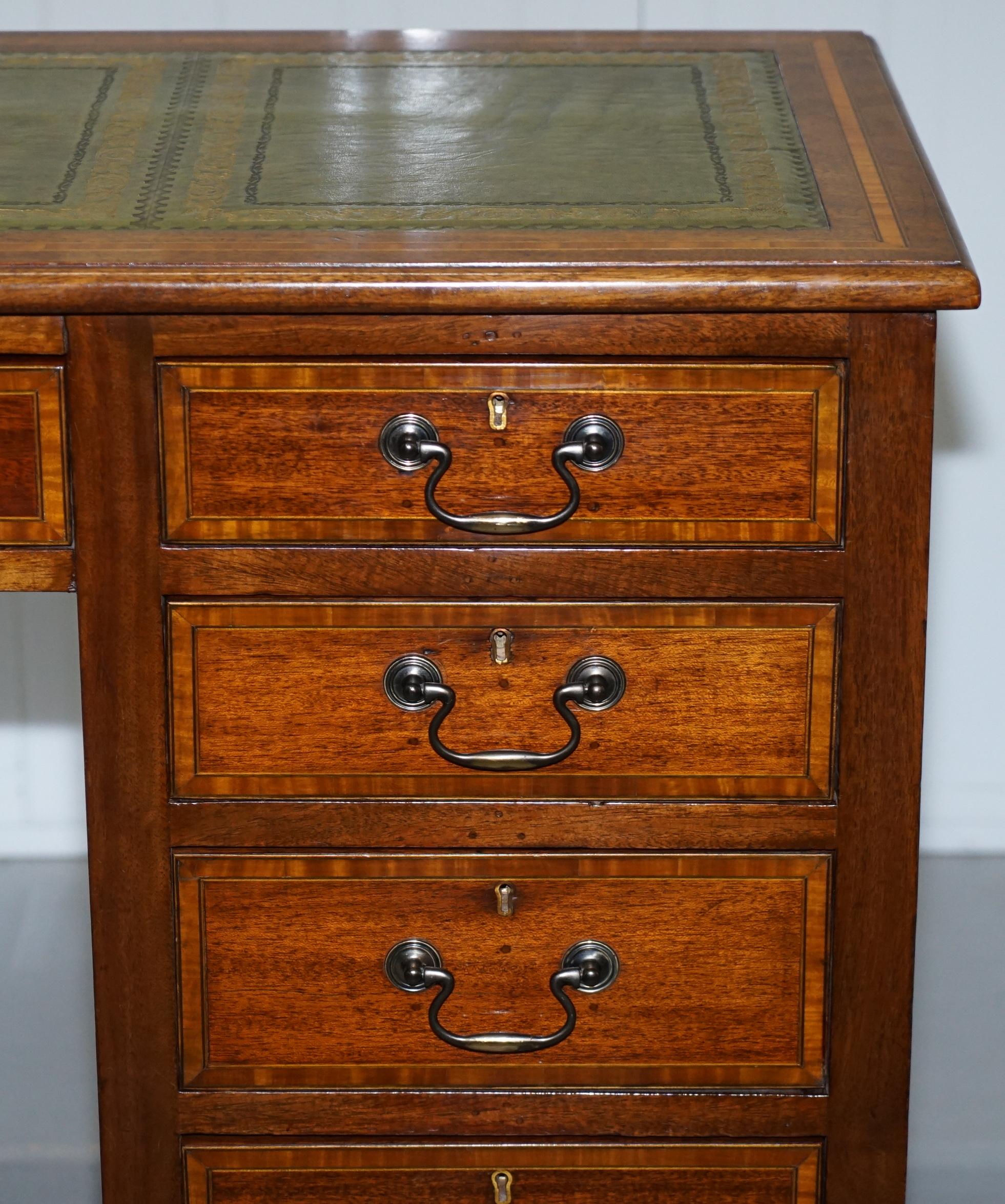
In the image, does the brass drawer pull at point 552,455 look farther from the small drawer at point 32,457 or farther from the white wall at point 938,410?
the white wall at point 938,410

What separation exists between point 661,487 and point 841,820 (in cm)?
29

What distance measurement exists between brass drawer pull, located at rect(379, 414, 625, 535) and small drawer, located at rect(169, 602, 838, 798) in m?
0.06

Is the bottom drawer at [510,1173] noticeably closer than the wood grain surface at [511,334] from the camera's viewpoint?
No

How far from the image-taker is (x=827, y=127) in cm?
153

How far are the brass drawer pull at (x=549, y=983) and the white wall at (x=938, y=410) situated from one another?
1.11 metres

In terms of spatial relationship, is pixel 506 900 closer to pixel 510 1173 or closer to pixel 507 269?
pixel 510 1173

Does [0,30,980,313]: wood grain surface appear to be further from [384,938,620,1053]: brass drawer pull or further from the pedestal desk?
[384,938,620,1053]: brass drawer pull

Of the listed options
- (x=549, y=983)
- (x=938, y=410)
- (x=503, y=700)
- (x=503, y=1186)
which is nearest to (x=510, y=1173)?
(x=503, y=1186)

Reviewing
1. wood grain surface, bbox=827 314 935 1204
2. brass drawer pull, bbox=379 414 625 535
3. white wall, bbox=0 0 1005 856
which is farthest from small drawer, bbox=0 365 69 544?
white wall, bbox=0 0 1005 856

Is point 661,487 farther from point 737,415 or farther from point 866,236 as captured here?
point 866,236

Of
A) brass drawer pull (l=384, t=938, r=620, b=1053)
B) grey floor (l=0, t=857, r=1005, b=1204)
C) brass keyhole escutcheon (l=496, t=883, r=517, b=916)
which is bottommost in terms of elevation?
grey floor (l=0, t=857, r=1005, b=1204)

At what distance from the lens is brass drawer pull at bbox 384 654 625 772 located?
1351mm

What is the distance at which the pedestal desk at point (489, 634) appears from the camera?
1.28 m

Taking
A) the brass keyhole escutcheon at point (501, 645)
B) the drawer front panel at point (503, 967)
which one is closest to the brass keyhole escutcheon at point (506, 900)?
the drawer front panel at point (503, 967)
